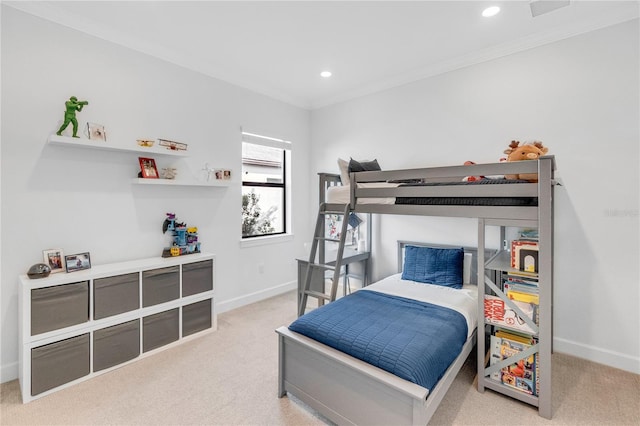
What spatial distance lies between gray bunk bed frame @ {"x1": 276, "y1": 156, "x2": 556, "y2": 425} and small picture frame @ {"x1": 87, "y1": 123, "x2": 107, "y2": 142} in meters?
2.18

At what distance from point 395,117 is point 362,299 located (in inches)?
90.2

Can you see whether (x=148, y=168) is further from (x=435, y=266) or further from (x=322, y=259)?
(x=435, y=266)

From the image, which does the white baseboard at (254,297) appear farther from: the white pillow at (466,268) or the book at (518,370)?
the book at (518,370)

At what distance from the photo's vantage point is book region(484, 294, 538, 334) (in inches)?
77.0

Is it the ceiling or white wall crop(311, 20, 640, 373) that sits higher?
the ceiling

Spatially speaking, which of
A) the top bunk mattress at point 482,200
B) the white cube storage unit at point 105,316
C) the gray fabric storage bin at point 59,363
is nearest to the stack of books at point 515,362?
the top bunk mattress at point 482,200

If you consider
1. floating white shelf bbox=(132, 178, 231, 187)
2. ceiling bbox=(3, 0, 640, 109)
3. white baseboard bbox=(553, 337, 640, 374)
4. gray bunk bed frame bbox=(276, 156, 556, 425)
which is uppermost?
ceiling bbox=(3, 0, 640, 109)

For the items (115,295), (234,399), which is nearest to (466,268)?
(234,399)

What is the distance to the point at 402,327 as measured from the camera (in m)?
1.95

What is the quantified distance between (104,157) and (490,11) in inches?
135

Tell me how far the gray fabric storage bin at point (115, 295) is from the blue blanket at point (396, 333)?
56.3 inches

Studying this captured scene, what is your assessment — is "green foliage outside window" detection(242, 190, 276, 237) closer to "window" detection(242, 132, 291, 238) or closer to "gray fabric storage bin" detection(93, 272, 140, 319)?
"window" detection(242, 132, 291, 238)

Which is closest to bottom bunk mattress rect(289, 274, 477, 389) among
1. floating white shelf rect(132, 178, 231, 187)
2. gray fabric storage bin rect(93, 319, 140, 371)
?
gray fabric storage bin rect(93, 319, 140, 371)

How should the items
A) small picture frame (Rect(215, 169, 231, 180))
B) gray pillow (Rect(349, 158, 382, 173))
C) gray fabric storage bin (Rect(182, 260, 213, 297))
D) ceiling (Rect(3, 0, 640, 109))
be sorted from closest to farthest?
1. ceiling (Rect(3, 0, 640, 109))
2. gray fabric storage bin (Rect(182, 260, 213, 297))
3. gray pillow (Rect(349, 158, 382, 173))
4. small picture frame (Rect(215, 169, 231, 180))
